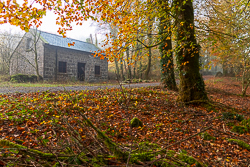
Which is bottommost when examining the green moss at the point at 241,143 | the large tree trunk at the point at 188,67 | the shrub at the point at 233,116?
the green moss at the point at 241,143

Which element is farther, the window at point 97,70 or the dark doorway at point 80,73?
the window at point 97,70

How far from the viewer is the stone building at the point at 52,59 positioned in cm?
1675

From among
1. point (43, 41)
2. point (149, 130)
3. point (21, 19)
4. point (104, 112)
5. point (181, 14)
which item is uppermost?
point (43, 41)

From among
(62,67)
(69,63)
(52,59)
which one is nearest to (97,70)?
(69,63)

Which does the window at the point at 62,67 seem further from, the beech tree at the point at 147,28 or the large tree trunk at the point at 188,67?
the large tree trunk at the point at 188,67

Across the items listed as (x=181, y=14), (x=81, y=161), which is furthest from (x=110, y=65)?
(x=81, y=161)

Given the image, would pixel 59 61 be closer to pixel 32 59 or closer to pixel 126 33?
pixel 32 59

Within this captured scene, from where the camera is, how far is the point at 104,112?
571 cm

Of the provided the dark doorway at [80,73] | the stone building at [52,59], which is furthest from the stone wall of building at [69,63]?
the dark doorway at [80,73]

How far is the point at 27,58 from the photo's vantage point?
18.5 metres

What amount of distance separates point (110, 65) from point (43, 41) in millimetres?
16126

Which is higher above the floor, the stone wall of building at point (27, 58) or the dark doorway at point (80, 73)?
Result: the stone wall of building at point (27, 58)

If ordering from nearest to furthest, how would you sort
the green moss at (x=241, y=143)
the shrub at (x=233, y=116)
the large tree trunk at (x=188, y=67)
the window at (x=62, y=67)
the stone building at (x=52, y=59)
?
the green moss at (x=241, y=143), the shrub at (x=233, y=116), the large tree trunk at (x=188, y=67), the stone building at (x=52, y=59), the window at (x=62, y=67)

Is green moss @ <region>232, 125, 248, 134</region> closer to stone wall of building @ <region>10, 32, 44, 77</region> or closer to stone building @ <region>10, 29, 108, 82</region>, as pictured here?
stone building @ <region>10, 29, 108, 82</region>
